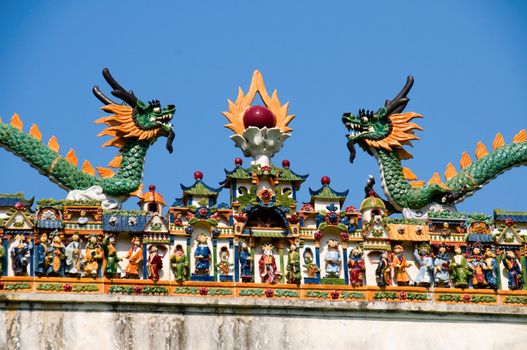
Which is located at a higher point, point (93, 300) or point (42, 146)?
point (42, 146)

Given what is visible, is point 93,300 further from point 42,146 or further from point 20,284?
point 42,146

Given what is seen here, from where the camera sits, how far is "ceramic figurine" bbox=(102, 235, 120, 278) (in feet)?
104

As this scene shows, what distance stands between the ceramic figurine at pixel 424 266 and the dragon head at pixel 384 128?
2482 mm

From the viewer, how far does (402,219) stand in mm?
33500

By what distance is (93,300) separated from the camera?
31516mm

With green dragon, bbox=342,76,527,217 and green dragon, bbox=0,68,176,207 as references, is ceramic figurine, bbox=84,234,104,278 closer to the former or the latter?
green dragon, bbox=0,68,176,207

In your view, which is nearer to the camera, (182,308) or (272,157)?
(182,308)

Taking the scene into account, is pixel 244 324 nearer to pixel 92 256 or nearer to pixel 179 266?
pixel 179 266

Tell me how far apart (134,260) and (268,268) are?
8.69 ft

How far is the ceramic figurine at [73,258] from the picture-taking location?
31.9 metres

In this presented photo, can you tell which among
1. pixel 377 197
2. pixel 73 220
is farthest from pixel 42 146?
pixel 377 197

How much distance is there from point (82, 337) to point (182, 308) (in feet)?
6.56

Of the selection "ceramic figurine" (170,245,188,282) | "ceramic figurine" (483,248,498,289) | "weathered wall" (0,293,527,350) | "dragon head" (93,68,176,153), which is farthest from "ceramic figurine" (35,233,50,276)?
"ceramic figurine" (483,248,498,289)

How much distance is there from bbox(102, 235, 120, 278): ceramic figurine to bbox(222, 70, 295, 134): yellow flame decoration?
3.77 metres
